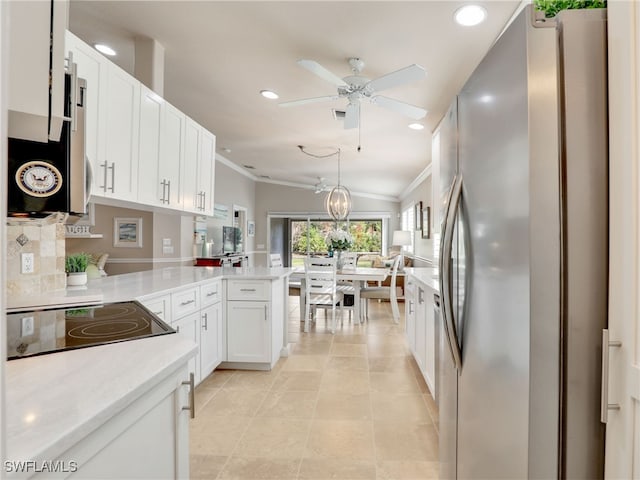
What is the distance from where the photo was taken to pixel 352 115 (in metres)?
3.06

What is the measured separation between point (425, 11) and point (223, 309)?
107 inches

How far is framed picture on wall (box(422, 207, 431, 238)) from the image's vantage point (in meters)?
6.01

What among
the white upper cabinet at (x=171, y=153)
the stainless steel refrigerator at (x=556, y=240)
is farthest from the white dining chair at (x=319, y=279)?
the stainless steel refrigerator at (x=556, y=240)

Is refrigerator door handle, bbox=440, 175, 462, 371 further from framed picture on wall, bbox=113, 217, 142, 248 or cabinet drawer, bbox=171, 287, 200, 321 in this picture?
framed picture on wall, bbox=113, 217, 142, 248

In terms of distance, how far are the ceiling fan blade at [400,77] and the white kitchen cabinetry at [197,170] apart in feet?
5.61

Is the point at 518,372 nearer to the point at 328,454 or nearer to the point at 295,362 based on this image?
the point at 328,454

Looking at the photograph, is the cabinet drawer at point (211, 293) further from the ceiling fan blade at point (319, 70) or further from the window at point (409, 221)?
the window at point (409, 221)

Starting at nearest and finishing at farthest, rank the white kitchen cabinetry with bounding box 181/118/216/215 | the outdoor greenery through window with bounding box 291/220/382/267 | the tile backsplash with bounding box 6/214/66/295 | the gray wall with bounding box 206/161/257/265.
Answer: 1. the tile backsplash with bounding box 6/214/66/295
2. the white kitchen cabinetry with bounding box 181/118/216/215
3. the gray wall with bounding box 206/161/257/265
4. the outdoor greenery through window with bounding box 291/220/382/267

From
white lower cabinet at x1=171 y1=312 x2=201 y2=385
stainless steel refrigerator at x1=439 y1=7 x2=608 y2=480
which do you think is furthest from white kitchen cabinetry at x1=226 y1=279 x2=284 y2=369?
stainless steel refrigerator at x1=439 y1=7 x2=608 y2=480

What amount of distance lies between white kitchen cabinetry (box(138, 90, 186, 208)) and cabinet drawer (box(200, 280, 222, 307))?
0.73 meters

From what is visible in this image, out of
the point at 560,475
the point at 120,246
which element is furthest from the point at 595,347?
the point at 120,246

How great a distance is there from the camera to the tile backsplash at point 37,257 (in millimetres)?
1682

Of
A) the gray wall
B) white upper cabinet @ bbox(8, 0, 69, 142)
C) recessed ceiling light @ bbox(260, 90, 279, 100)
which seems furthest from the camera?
the gray wall

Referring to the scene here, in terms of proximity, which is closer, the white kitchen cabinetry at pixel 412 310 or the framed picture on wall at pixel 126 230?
the white kitchen cabinetry at pixel 412 310
